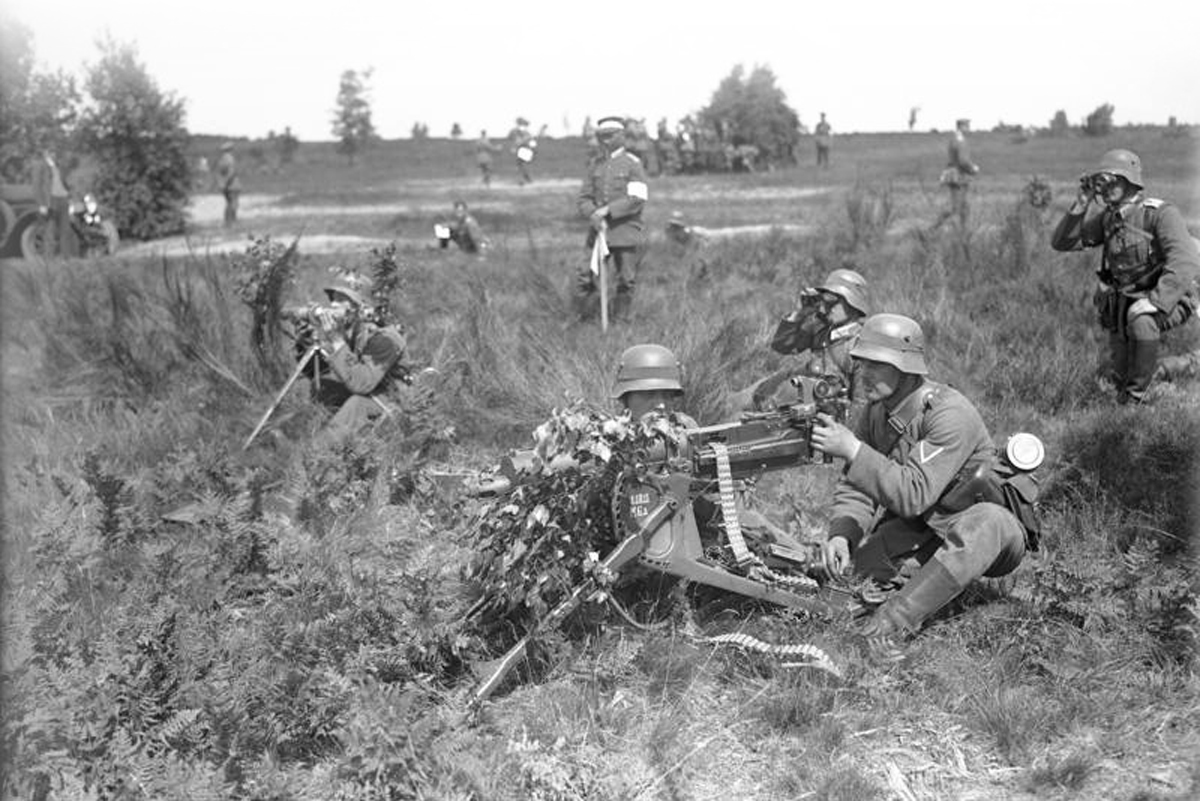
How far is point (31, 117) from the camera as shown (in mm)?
22016

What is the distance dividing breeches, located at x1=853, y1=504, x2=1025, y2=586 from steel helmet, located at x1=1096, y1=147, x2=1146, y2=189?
3.48 m

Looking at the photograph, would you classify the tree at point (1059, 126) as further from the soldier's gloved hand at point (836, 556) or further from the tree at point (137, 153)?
the soldier's gloved hand at point (836, 556)

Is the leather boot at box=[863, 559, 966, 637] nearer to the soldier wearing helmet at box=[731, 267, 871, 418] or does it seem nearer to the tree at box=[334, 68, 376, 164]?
the soldier wearing helmet at box=[731, 267, 871, 418]

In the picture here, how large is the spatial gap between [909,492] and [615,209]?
5.94m

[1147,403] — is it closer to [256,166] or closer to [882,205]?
[882,205]

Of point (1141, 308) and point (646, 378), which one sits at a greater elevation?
point (646, 378)

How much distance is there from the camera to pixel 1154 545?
4395 mm

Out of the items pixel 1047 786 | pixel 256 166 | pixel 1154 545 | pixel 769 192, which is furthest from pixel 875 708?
pixel 256 166

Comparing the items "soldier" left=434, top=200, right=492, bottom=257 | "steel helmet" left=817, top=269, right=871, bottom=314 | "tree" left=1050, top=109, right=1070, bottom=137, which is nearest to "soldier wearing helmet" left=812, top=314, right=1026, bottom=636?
"steel helmet" left=817, top=269, right=871, bottom=314

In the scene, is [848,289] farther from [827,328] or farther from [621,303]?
[621,303]

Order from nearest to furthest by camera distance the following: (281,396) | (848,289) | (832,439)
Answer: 1. (832,439)
2. (848,289)
3. (281,396)

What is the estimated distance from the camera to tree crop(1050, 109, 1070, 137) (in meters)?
44.0

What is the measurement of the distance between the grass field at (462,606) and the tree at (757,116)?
2822 cm

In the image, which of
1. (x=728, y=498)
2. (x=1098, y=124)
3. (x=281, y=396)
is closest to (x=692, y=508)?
(x=728, y=498)
